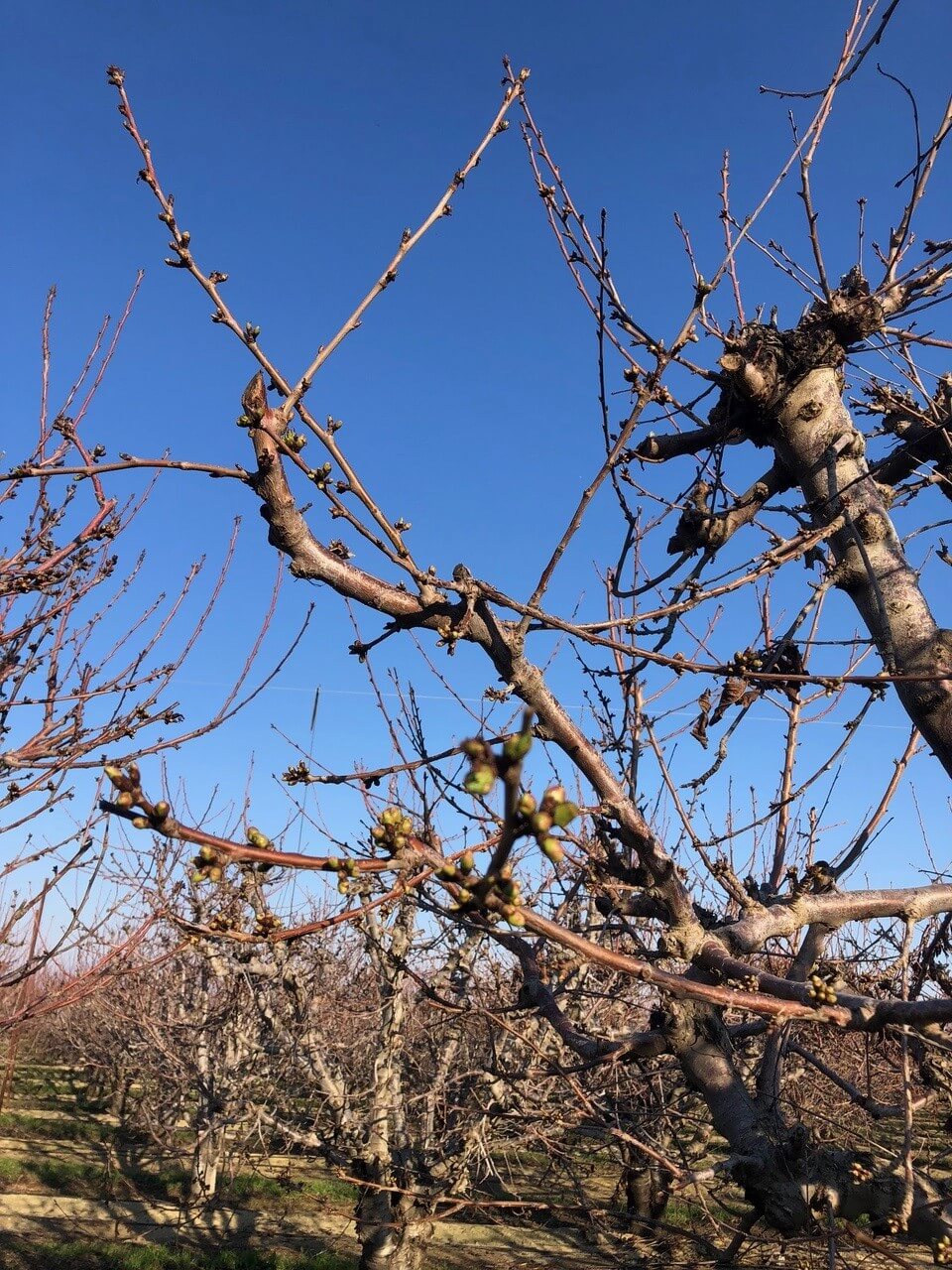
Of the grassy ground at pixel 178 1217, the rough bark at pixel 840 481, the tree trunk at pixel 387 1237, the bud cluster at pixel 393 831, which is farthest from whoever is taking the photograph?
the grassy ground at pixel 178 1217


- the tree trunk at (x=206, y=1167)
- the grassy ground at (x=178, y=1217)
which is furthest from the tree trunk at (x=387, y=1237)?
the tree trunk at (x=206, y=1167)

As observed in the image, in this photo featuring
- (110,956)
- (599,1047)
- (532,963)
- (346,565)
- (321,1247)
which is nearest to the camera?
(346,565)

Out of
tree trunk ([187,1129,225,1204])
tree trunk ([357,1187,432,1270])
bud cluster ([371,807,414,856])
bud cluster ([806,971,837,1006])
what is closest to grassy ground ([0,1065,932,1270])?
tree trunk ([187,1129,225,1204])

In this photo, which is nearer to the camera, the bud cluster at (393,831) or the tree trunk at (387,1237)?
the bud cluster at (393,831)

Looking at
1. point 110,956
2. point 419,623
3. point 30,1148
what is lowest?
point 30,1148

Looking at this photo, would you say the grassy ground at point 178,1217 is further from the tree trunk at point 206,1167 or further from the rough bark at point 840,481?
the rough bark at point 840,481

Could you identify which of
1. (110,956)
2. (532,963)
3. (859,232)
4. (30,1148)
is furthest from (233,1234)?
(859,232)

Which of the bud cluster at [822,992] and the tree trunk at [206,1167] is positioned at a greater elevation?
the bud cluster at [822,992]

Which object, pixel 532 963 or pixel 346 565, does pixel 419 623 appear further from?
pixel 532 963

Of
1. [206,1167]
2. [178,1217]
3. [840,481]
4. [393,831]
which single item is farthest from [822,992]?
[206,1167]

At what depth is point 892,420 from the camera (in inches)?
127

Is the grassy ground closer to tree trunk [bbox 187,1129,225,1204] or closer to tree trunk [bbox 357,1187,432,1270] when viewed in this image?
tree trunk [bbox 187,1129,225,1204]

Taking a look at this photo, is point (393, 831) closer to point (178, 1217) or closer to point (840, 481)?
point (840, 481)

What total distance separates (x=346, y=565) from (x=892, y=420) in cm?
233
